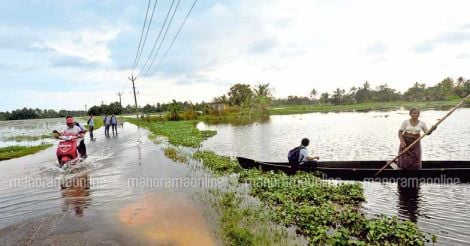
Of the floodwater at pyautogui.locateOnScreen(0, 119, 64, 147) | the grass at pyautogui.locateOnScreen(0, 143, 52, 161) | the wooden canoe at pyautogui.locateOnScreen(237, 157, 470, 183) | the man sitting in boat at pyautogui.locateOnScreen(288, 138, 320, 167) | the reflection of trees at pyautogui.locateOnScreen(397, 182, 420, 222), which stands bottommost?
the floodwater at pyautogui.locateOnScreen(0, 119, 64, 147)

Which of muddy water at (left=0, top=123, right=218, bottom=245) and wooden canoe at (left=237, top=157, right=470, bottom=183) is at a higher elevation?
wooden canoe at (left=237, top=157, right=470, bottom=183)

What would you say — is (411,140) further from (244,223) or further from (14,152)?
(14,152)

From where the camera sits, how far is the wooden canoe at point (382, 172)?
10711 millimetres

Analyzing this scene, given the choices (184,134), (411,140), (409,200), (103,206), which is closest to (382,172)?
(411,140)

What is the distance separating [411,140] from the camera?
10875 mm

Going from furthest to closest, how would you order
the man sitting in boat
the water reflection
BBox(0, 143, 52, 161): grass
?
BBox(0, 143, 52, 161): grass < the man sitting in boat < the water reflection

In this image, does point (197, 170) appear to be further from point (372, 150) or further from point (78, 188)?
point (372, 150)

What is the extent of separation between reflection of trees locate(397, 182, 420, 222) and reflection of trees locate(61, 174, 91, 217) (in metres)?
8.65

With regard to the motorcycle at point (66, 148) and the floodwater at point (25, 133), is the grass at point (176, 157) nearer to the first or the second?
the motorcycle at point (66, 148)

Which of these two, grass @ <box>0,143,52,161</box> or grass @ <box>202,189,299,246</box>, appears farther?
grass @ <box>0,143,52,161</box>

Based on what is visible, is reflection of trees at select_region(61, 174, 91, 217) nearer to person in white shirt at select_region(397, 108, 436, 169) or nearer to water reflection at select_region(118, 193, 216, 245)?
water reflection at select_region(118, 193, 216, 245)

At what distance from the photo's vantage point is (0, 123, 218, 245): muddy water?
6.84 metres

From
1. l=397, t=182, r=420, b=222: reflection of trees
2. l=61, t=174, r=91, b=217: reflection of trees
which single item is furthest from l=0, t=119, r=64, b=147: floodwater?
l=397, t=182, r=420, b=222: reflection of trees

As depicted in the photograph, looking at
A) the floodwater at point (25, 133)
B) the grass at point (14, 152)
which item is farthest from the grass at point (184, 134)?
the floodwater at point (25, 133)
